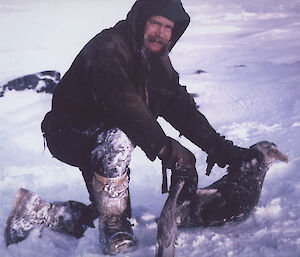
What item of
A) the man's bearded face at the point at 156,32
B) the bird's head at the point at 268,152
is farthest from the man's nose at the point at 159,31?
the bird's head at the point at 268,152

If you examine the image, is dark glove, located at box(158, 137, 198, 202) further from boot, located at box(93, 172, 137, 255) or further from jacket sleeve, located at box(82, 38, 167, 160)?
boot, located at box(93, 172, 137, 255)

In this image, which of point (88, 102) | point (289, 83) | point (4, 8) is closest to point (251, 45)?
point (289, 83)

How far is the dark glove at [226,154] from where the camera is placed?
2090 mm

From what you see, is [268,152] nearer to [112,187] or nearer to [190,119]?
[190,119]

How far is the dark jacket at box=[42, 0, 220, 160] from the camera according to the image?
1.68 m

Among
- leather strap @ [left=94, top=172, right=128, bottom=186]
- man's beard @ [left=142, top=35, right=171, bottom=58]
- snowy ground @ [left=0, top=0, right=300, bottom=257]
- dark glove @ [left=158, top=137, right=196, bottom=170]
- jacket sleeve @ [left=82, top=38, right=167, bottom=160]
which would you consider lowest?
snowy ground @ [left=0, top=0, right=300, bottom=257]

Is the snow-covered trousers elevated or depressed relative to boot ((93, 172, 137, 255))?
elevated

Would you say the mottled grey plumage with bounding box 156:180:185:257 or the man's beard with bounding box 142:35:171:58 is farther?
the man's beard with bounding box 142:35:171:58

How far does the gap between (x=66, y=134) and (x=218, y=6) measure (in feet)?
68.4

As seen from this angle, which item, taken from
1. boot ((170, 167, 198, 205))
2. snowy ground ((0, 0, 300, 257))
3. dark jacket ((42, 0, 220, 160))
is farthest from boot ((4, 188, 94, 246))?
boot ((170, 167, 198, 205))

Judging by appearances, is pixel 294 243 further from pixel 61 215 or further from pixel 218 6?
pixel 218 6

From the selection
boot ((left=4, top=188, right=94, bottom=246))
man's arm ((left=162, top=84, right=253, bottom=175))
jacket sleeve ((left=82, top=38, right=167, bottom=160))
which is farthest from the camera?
man's arm ((left=162, top=84, right=253, bottom=175))

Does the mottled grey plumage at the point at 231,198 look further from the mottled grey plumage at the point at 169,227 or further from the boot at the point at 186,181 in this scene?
the mottled grey plumage at the point at 169,227

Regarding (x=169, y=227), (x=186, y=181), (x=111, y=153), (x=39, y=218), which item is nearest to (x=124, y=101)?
(x=111, y=153)
